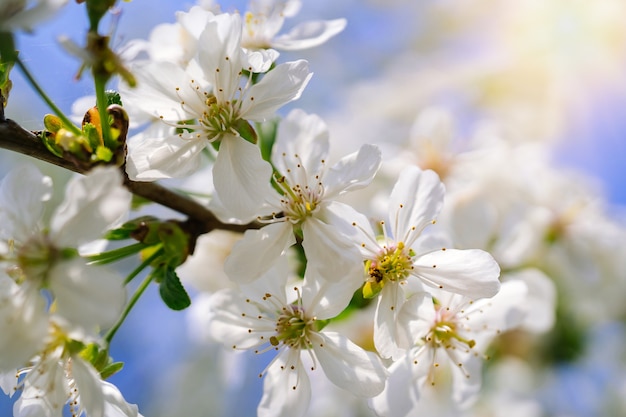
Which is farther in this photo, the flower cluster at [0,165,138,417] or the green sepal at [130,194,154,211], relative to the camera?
the green sepal at [130,194,154,211]

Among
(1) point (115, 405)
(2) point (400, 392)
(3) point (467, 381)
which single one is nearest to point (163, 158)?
(1) point (115, 405)

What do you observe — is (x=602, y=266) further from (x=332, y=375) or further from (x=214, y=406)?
(x=214, y=406)

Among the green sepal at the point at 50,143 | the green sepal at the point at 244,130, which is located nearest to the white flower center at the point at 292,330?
the green sepal at the point at 244,130

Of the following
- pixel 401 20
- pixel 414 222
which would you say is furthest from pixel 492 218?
pixel 401 20

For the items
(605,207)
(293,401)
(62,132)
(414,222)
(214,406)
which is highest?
(62,132)

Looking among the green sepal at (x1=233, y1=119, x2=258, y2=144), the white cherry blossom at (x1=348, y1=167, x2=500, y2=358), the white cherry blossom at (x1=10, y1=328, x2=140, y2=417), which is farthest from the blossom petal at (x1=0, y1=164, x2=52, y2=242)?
the white cherry blossom at (x1=348, y1=167, x2=500, y2=358)

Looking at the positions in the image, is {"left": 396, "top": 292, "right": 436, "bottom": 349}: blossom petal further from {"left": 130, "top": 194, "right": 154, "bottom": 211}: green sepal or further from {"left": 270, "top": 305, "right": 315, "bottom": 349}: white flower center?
{"left": 130, "top": 194, "right": 154, "bottom": 211}: green sepal
